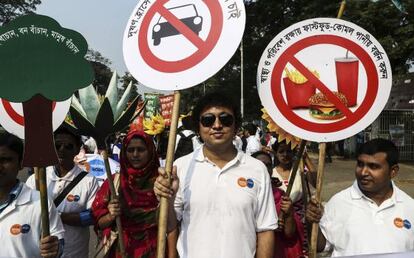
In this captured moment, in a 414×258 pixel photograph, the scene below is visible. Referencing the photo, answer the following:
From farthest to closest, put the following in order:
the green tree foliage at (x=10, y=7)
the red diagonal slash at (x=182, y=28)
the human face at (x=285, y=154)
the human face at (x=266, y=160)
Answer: the green tree foliage at (x=10, y=7) < the human face at (x=266, y=160) < the human face at (x=285, y=154) < the red diagonal slash at (x=182, y=28)

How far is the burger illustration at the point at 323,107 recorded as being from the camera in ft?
8.60

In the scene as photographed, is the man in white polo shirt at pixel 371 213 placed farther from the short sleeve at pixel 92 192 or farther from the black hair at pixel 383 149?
the short sleeve at pixel 92 192

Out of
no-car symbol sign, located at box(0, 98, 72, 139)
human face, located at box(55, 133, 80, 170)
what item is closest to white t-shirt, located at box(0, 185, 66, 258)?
no-car symbol sign, located at box(0, 98, 72, 139)

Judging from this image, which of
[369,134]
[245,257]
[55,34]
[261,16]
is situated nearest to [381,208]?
[245,257]

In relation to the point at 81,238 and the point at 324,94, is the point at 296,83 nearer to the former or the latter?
the point at 324,94

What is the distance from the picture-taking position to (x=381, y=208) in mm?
2469

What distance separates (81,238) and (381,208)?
6.28ft

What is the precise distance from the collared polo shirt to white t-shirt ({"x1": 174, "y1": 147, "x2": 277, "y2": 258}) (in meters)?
0.39

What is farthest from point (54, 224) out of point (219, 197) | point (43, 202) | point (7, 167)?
point (219, 197)

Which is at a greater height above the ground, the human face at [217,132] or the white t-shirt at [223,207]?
the human face at [217,132]

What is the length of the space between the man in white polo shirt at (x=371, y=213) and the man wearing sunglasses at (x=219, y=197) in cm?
38

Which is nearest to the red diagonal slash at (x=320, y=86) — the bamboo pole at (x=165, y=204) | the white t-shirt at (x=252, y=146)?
the bamboo pole at (x=165, y=204)

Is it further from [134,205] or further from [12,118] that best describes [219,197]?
[12,118]

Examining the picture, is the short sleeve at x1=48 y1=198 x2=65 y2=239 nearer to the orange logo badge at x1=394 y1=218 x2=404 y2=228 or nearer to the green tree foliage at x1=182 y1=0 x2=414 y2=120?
the orange logo badge at x1=394 y1=218 x2=404 y2=228
